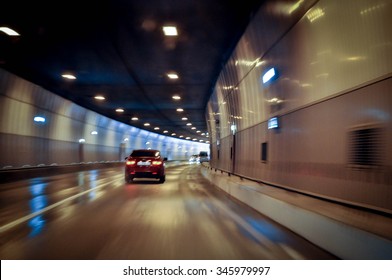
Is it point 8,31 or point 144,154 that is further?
point 144,154

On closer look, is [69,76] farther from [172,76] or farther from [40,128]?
[40,128]

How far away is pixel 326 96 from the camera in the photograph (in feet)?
25.0

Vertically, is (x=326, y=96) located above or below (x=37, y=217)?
above

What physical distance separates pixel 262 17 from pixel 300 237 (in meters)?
6.64

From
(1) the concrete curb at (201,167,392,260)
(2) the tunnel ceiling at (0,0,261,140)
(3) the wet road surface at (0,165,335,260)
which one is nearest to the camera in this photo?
(1) the concrete curb at (201,167,392,260)

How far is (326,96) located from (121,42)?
340 inches

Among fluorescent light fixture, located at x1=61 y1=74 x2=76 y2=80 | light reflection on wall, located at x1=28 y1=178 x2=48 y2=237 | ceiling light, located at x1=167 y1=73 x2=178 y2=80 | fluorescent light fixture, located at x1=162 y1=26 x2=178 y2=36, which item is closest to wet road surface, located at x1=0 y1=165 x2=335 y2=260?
light reflection on wall, located at x1=28 y1=178 x2=48 y2=237

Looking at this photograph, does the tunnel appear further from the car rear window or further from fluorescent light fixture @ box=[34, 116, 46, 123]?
fluorescent light fixture @ box=[34, 116, 46, 123]

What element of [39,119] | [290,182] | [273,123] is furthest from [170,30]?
[39,119]

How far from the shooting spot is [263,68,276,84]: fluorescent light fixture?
1091 cm

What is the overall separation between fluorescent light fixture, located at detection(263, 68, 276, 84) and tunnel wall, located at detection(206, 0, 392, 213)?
0.48 feet

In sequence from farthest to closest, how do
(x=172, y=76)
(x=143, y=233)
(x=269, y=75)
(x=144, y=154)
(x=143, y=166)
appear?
(x=144, y=154) → (x=172, y=76) → (x=143, y=166) → (x=269, y=75) → (x=143, y=233)

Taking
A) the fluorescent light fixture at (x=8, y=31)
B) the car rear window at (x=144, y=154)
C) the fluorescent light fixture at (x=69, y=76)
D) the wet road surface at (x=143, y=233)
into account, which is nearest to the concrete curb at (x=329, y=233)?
the wet road surface at (x=143, y=233)

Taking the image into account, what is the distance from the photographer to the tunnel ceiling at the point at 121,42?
10457 mm
